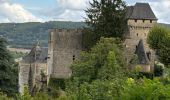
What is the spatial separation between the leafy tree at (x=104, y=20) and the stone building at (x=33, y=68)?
9402 mm

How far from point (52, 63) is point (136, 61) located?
30.6 ft

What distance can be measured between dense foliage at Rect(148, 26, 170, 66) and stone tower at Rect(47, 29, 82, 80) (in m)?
8.20

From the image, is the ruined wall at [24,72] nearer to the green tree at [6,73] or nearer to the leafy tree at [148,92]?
the green tree at [6,73]

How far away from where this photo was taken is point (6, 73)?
6538 cm

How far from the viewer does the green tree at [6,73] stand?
211ft

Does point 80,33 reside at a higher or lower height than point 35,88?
higher

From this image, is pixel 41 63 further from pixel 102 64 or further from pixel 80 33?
pixel 102 64

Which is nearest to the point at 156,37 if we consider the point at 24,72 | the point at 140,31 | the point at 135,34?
the point at 140,31

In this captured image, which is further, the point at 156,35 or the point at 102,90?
the point at 156,35

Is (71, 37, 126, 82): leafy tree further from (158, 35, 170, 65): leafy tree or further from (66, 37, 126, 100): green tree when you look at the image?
(158, 35, 170, 65): leafy tree

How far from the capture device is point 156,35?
70188 mm

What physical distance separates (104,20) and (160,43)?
9271 millimetres

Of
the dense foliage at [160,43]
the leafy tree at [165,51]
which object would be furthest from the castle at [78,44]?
the leafy tree at [165,51]

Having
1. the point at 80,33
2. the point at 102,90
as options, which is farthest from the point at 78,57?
Result: the point at 102,90
